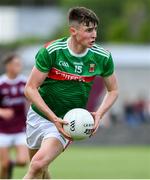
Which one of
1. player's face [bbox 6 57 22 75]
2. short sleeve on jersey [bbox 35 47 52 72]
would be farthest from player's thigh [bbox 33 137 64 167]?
player's face [bbox 6 57 22 75]

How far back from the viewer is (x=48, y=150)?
39.7 ft

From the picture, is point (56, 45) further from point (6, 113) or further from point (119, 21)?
point (119, 21)

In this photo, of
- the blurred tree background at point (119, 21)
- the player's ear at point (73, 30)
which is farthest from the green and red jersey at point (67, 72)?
the blurred tree background at point (119, 21)

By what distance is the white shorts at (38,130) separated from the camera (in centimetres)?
1248

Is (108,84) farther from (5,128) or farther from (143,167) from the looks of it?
(143,167)

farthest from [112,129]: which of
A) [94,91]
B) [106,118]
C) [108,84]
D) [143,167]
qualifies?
[108,84]

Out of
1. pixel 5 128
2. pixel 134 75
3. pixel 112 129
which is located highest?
pixel 5 128

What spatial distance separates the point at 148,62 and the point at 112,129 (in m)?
11.4

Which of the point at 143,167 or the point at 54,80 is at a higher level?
the point at 54,80

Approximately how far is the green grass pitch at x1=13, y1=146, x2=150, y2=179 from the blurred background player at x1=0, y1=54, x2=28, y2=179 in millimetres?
1323

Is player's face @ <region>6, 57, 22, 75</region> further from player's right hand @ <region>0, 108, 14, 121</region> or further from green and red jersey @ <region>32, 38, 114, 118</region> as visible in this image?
green and red jersey @ <region>32, 38, 114, 118</region>

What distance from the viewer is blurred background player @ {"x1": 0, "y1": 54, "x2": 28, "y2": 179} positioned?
54.1ft

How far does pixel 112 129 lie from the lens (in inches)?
1153

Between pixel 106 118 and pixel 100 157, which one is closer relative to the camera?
pixel 100 157
